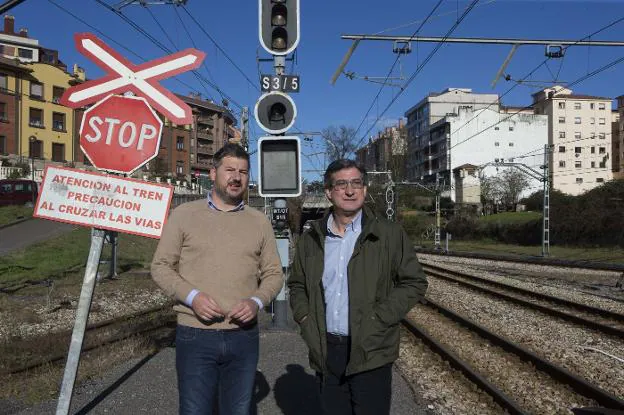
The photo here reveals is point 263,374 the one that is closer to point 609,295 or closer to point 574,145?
point 609,295

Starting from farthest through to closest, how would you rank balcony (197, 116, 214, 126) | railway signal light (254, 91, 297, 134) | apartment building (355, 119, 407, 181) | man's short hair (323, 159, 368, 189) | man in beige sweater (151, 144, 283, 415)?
balcony (197, 116, 214, 126)
apartment building (355, 119, 407, 181)
railway signal light (254, 91, 297, 134)
man's short hair (323, 159, 368, 189)
man in beige sweater (151, 144, 283, 415)

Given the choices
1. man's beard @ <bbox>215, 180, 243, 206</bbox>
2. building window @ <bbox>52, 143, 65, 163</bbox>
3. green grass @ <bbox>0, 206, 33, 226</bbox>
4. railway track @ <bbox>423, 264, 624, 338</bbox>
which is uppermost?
building window @ <bbox>52, 143, 65, 163</bbox>

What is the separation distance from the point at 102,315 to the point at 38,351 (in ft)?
12.0

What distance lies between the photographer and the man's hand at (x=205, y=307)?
9.94 feet

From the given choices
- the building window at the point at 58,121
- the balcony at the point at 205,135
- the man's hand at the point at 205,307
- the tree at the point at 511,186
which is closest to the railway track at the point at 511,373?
the man's hand at the point at 205,307

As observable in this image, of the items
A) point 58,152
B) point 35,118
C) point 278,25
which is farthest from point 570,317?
point 58,152

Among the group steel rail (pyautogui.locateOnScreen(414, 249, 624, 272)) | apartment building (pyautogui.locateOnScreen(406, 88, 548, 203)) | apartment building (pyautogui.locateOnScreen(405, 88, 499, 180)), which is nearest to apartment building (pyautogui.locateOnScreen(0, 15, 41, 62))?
steel rail (pyautogui.locateOnScreen(414, 249, 624, 272))

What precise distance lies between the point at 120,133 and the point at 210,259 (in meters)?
1.09

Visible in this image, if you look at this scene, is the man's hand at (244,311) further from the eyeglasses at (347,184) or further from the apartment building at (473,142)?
the apartment building at (473,142)

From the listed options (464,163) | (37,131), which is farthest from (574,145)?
(37,131)

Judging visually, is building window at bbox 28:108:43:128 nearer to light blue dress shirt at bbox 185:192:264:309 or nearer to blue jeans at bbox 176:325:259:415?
light blue dress shirt at bbox 185:192:264:309

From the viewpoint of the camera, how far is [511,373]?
764cm

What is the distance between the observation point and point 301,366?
661 centimetres

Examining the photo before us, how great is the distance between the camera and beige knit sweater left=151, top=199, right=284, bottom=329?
317cm
